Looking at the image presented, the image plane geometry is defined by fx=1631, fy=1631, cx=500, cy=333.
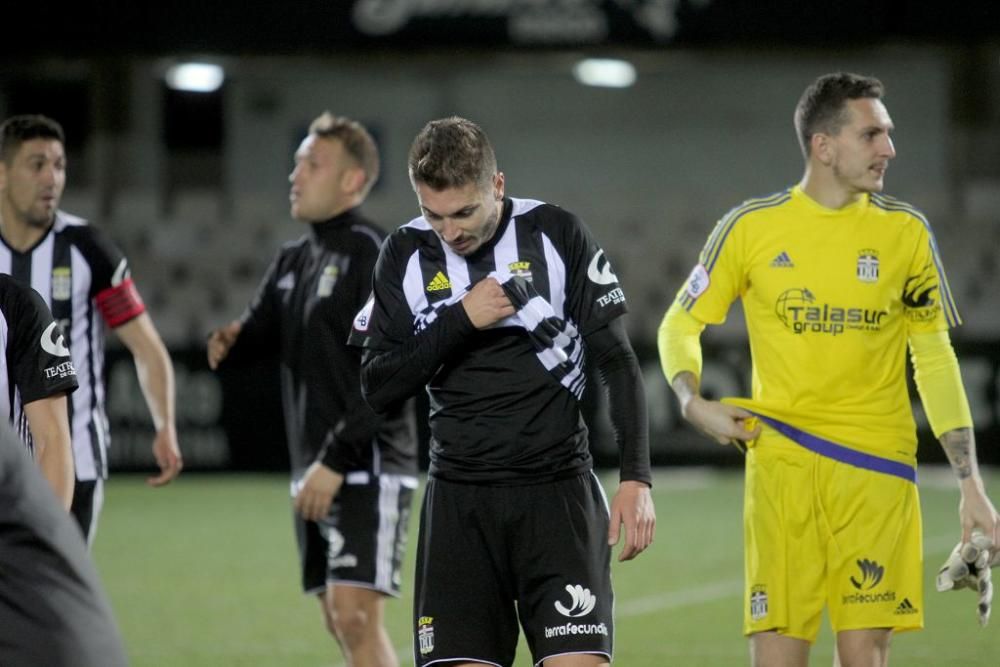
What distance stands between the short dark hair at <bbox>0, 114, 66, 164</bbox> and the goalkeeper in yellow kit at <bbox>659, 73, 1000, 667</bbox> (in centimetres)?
256

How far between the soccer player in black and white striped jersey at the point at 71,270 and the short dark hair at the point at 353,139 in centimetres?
88

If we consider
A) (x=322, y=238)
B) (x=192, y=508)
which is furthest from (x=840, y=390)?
(x=192, y=508)

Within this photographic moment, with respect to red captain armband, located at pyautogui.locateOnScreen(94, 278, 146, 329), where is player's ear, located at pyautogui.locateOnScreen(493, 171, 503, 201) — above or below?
above

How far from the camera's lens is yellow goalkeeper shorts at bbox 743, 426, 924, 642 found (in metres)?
4.70

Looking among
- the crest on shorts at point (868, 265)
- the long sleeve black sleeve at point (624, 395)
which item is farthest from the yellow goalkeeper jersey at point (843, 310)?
the long sleeve black sleeve at point (624, 395)

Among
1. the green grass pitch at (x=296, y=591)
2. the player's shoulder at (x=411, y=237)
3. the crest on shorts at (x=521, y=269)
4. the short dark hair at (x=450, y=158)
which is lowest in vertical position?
the green grass pitch at (x=296, y=591)

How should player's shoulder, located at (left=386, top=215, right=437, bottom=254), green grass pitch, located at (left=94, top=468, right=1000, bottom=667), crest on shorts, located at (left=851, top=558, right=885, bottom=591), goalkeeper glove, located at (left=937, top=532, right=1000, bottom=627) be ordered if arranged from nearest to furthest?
player's shoulder, located at (left=386, top=215, right=437, bottom=254), goalkeeper glove, located at (left=937, top=532, right=1000, bottom=627), crest on shorts, located at (left=851, top=558, right=885, bottom=591), green grass pitch, located at (left=94, top=468, right=1000, bottom=667)

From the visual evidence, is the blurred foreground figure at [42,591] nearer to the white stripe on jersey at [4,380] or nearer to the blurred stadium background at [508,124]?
the white stripe on jersey at [4,380]

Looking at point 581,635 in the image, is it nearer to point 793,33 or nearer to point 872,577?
point 872,577

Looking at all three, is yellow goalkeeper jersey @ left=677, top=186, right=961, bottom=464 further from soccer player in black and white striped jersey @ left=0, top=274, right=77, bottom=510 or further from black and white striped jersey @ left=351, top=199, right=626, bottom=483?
soccer player in black and white striped jersey @ left=0, top=274, right=77, bottom=510

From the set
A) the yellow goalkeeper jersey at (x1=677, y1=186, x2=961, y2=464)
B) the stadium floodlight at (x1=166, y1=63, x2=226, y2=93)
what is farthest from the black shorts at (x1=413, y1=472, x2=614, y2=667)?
the stadium floodlight at (x1=166, y1=63, x2=226, y2=93)

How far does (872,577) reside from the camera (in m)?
4.70

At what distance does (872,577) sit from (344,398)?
202 centimetres

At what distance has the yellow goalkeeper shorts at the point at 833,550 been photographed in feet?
15.4
